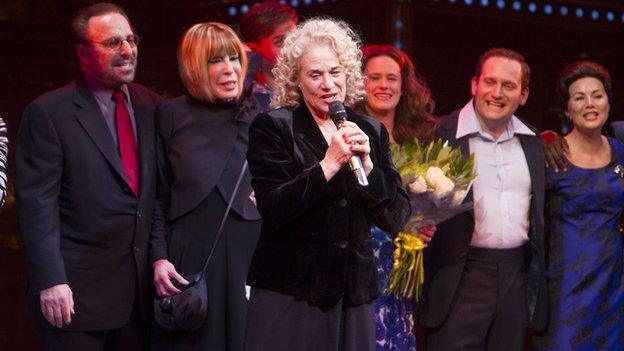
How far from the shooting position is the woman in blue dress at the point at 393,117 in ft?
15.2

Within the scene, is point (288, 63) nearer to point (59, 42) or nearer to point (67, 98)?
point (67, 98)

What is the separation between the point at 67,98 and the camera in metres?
4.02

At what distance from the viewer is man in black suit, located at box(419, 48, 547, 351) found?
186 inches

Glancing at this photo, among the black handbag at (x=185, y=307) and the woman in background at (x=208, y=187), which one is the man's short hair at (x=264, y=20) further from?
the black handbag at (x=185, y=307)

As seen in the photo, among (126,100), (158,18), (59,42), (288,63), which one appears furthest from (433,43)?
(288,63)

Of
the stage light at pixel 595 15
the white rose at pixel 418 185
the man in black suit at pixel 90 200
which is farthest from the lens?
the stage light at pixel 595 15

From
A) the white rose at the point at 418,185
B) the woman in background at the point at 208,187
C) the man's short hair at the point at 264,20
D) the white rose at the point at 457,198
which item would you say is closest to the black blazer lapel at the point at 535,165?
the white rose at the point at 457,198

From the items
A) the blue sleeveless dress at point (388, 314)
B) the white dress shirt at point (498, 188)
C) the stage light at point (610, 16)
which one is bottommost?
the blue sleeveless dress at point (388, 314)

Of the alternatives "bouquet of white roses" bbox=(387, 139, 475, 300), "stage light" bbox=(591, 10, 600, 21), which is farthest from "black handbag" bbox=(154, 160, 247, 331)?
"stage light" bbox=(591, 10, 600, 21)

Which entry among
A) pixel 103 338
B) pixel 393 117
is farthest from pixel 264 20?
pixel 103 338

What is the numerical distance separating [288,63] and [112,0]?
8.94 feet

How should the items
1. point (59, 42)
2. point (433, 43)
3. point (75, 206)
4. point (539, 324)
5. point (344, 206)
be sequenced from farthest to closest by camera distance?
point (433, 43) → point (59, 42) → point (539, 324) → point (75, 206) → point (344, 206)

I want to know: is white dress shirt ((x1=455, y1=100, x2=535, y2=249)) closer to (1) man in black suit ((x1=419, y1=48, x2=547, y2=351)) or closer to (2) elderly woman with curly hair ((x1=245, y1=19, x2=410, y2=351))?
(1) man in black suit ((x1=419, y1=48, x2=547, y2=351))

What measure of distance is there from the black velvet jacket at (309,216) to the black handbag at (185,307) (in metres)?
0.65
